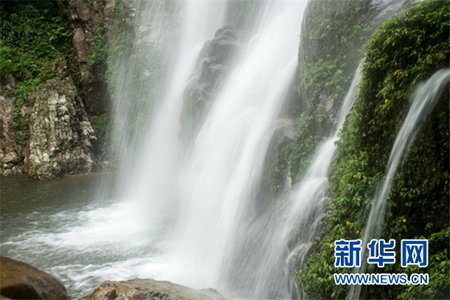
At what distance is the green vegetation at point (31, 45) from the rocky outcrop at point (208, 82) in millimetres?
7446

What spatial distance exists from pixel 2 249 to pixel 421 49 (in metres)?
9.24

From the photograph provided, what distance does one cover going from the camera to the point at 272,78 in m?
9.27

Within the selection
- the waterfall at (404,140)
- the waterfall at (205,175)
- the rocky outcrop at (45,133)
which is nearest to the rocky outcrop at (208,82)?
the waterfall at (205,175)

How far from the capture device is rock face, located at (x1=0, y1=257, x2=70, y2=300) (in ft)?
9.95

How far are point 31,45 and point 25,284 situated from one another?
1602cm

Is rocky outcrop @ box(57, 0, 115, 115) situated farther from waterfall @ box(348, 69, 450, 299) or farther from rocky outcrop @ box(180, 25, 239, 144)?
waterfall @ box(348, 69, 450, 299)

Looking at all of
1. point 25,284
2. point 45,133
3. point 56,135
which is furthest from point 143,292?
point 45,133

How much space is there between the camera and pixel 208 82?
11359 mm

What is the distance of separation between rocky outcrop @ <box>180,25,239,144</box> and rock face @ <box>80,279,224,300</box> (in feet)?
20.4

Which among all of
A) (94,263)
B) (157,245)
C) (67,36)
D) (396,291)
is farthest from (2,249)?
(67,36)

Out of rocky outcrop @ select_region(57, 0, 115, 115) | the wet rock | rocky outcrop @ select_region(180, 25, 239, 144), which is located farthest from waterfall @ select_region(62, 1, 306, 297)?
the wet rock

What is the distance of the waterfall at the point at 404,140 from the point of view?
408 centimetres

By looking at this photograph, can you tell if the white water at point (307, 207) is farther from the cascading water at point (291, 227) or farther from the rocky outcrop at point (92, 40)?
the rocky outcrop at point (92, 40)

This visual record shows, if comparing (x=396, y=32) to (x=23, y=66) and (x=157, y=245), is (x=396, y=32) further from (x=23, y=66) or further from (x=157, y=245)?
(x=23, y=66)
